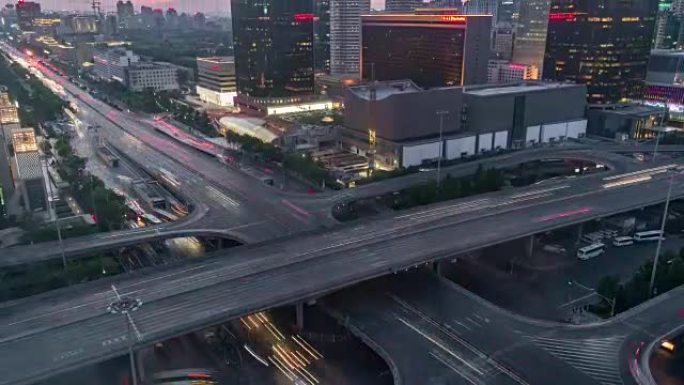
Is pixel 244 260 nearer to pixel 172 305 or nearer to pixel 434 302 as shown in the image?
pixel 172 305

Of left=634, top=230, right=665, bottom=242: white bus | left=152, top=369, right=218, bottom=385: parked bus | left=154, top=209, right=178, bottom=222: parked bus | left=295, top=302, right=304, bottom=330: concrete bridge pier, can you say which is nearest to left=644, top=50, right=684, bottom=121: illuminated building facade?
left=634, top=230, right=665, bottom=242: white bus

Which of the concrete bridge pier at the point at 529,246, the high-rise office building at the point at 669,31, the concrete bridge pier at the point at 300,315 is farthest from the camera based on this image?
the high-rise office building at the point at 669,31

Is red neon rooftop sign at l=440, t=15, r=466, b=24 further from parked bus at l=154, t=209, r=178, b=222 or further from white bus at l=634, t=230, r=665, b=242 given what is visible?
parked bus at l=154, t=209, r=178, b=222

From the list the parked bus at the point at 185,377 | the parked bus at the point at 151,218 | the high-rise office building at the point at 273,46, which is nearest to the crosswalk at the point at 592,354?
the parked bus at the point at 185,377

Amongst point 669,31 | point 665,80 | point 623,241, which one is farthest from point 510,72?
point 623,241

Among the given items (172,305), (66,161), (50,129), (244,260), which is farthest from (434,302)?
(50,129)

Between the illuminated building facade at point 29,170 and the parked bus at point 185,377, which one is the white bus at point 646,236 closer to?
the parked bus at point 185,377

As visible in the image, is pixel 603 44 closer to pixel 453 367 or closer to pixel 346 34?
pixel 346 34
